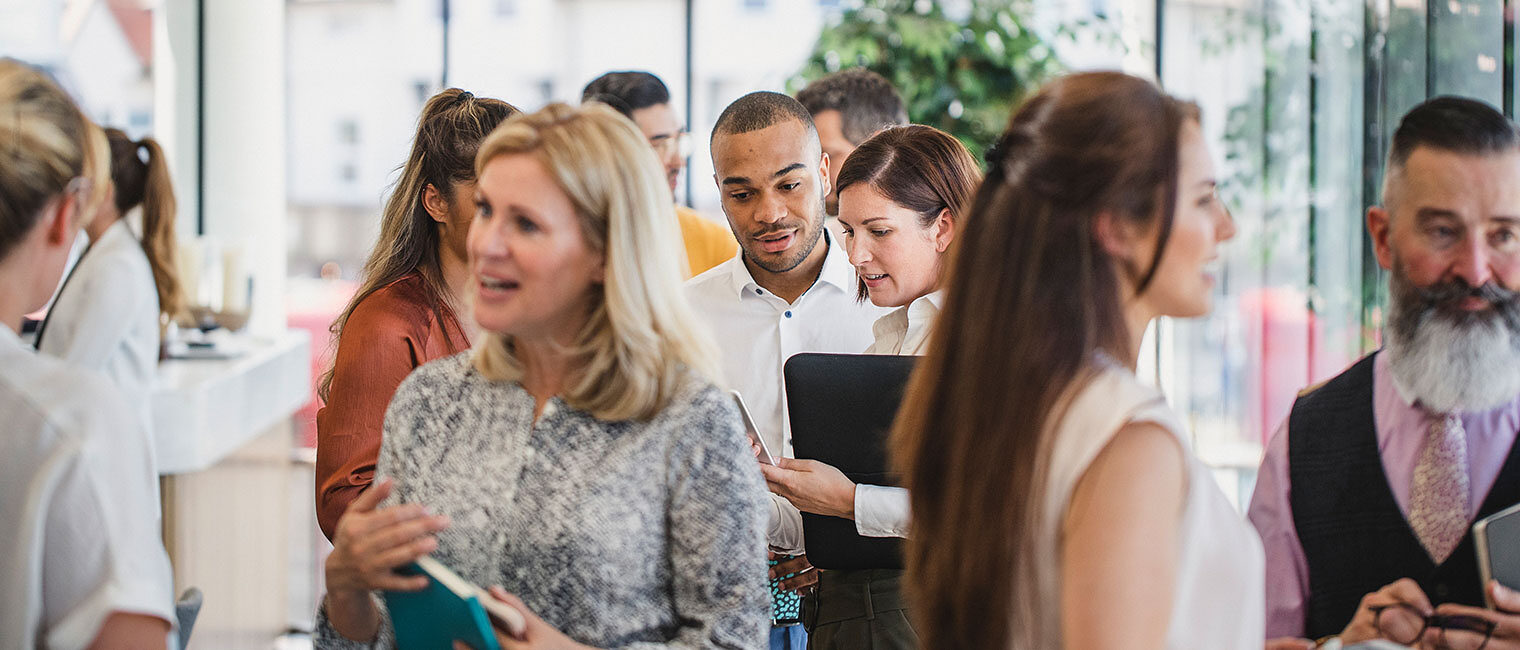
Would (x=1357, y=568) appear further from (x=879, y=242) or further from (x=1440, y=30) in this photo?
(x=1440, y=30)

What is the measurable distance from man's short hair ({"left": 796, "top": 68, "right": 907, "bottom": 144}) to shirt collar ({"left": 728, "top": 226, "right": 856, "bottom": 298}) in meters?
0.93

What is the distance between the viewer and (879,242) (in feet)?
7.25

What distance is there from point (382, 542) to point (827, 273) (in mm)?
1461

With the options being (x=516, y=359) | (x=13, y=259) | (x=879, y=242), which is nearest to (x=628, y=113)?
(x=879, y=242)

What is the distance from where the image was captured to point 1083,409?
1125 millimetres

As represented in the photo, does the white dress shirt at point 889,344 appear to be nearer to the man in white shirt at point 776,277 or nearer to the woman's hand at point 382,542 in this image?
the man in white shirt at point 776,277

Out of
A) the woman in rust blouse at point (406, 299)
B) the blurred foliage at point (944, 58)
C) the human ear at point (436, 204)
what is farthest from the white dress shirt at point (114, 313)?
the blurred foliage at point (944, 58)

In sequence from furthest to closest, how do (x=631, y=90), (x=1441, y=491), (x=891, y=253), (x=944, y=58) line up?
(x=944, y=58) → (x=631, y=90) → (x=891, y=253) → (x=1441, y=491)

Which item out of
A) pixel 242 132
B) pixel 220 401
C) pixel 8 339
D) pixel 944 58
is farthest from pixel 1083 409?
pixel 242 132

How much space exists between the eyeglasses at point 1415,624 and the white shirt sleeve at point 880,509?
680mm

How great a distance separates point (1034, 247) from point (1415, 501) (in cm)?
80

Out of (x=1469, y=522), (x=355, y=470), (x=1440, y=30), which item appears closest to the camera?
(x=1469, y=522)

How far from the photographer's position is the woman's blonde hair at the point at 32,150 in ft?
3.96

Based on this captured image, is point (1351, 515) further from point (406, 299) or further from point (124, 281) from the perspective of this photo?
point (124, 281)
